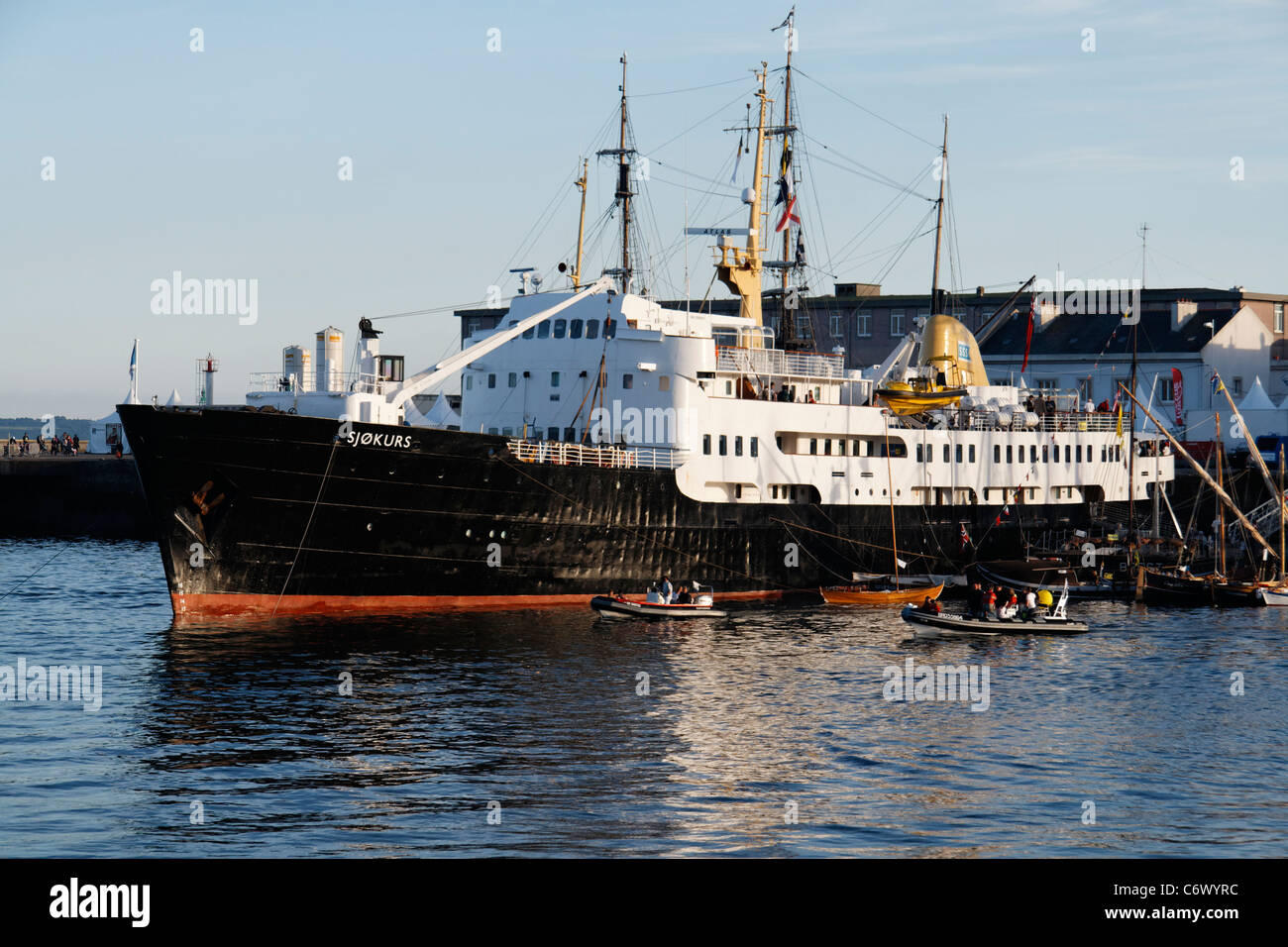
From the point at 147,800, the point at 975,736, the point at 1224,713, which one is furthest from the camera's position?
the point at 1224,713

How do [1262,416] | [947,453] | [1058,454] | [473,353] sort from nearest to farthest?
[473,353] → [947,453] → [1058,454] → [1262,416]

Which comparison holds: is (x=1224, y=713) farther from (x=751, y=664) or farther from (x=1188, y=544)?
(x=1188, y=544)

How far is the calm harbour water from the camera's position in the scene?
837 inches

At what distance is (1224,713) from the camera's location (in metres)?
32.3

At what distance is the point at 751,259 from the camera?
62.7 m

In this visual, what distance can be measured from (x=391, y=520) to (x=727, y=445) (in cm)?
1573

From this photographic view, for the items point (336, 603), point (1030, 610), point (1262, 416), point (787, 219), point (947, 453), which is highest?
point (787, 219)

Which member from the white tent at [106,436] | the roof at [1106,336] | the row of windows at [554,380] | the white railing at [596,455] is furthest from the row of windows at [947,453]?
the white tent at [106,436]

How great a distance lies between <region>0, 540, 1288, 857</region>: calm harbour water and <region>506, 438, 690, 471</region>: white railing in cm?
615

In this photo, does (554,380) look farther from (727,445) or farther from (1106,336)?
(1106,336)

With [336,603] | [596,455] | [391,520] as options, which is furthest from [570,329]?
[336,603]
